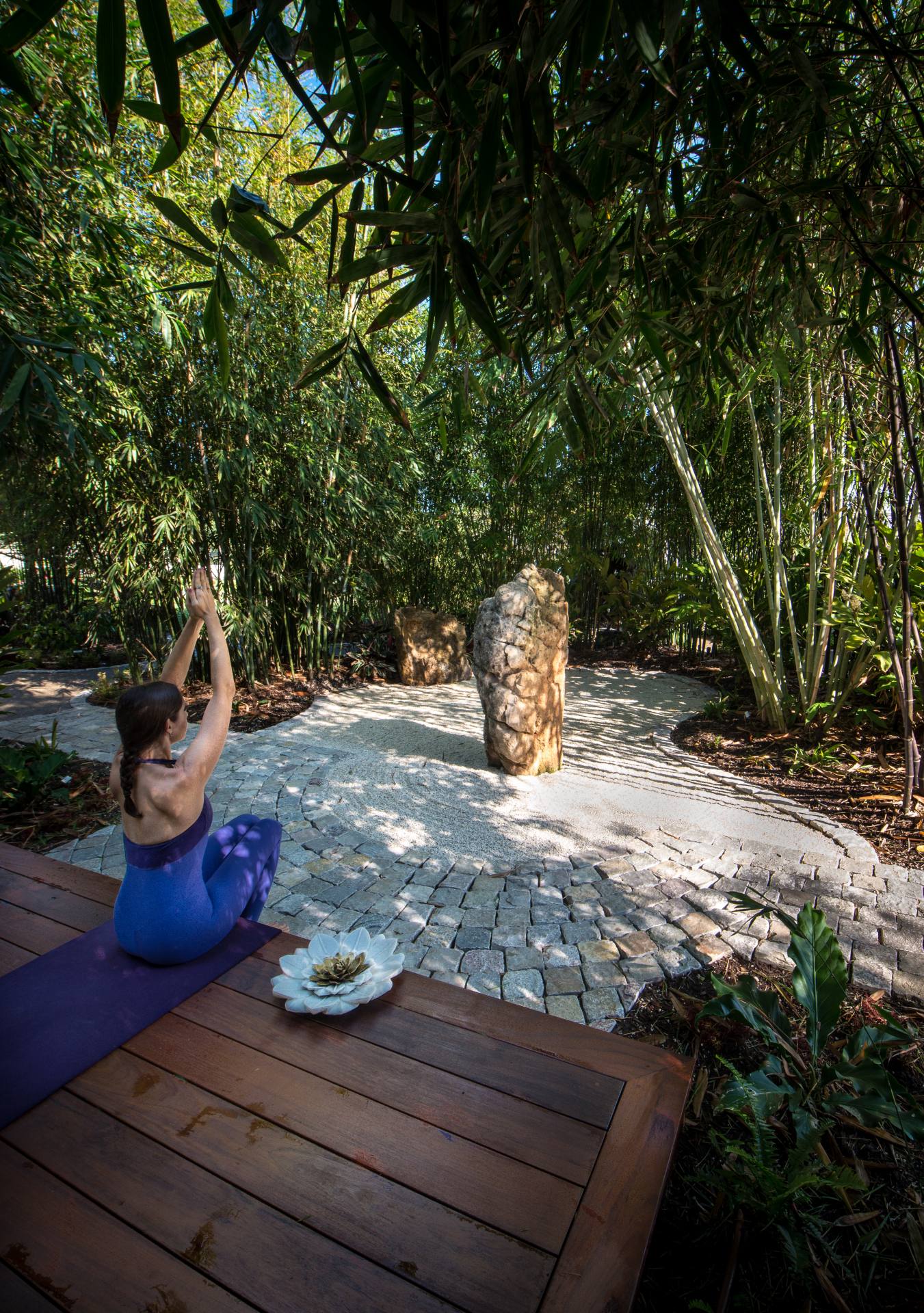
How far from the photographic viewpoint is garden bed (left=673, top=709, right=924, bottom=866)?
2760mm

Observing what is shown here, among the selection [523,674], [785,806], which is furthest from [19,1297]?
[785,806]

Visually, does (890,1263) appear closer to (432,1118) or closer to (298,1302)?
(432,1118)

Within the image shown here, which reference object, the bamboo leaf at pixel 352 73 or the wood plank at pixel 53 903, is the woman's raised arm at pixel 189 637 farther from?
the bamboo leaf at pixel 352 73

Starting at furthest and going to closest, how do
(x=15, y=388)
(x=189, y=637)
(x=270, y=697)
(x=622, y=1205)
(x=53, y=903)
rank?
1. (x=270, y=697)
2. (x=15, y=388)
3. (x=189, y=637)
4. (x=53, y=903)
5. (x=622, y=1205)

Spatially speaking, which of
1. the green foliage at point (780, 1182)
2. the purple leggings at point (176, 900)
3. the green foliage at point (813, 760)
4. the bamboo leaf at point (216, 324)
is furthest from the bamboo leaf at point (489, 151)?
the green foliage at point (813, 760)

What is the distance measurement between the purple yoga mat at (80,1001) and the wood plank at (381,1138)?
0.08 m

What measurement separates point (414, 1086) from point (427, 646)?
527 centimetres

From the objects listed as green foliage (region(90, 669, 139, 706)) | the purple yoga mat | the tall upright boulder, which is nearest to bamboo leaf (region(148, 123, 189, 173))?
the purple yoga mat

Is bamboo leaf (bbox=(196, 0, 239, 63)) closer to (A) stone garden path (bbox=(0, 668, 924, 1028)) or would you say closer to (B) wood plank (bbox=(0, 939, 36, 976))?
(B) wood plank (bbox=(0, 939, 36, 976))

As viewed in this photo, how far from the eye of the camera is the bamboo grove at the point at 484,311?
2.89 ft

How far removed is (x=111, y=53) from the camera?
61cm

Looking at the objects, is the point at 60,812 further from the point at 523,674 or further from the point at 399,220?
the point at 399,220

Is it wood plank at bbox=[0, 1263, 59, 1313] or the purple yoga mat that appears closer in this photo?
wood plank at bbox=[0, 1263, 59, 1313]

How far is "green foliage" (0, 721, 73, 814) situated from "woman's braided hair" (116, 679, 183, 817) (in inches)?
87.9
